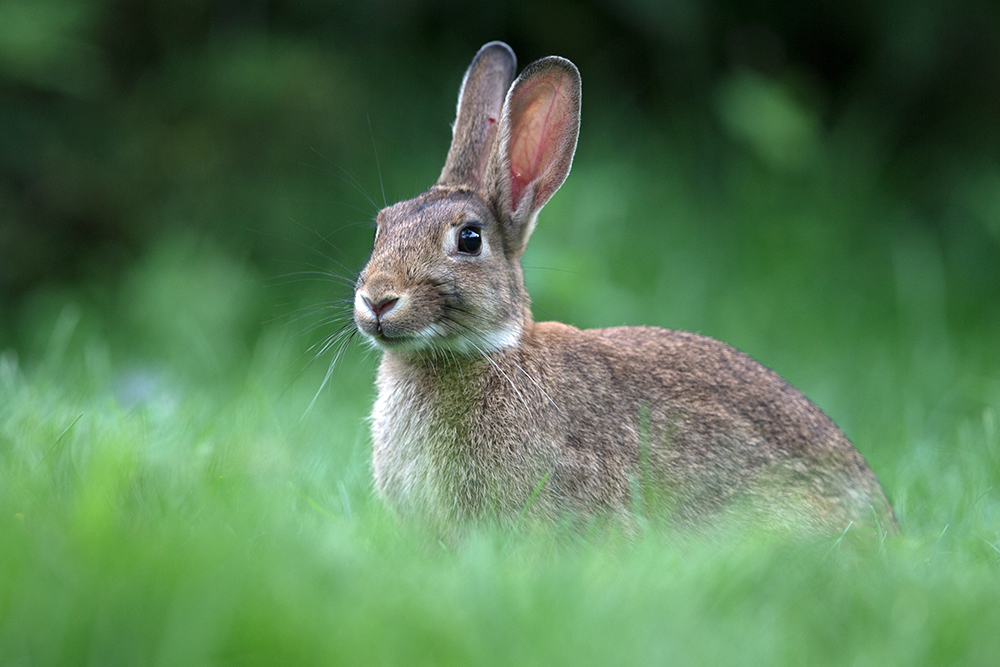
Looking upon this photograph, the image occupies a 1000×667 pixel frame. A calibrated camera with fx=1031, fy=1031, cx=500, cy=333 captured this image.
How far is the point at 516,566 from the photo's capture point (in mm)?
2590

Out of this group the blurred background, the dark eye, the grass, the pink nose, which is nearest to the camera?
the grass

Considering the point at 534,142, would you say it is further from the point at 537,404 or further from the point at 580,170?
the point at 580,170

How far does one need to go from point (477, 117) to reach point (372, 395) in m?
1.74

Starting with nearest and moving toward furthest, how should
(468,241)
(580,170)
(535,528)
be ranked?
1. (535,528)
2. (468,241)
3. (580,170)

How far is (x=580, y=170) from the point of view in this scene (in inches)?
259

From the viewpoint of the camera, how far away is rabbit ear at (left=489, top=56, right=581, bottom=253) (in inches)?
138

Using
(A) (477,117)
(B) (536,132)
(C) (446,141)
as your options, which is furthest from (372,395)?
(C) (446,141)

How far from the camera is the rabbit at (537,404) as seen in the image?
10.6 feet

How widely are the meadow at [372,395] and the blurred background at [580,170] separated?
27 millimetres

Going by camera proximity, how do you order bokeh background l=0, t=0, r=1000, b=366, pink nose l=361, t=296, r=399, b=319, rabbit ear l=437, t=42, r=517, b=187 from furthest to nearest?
bokeh background l=0, t=0, r=1000, b=366 < rabbit ear l=437, t=42, r=517, b=187 < pink nose l=361, t=296, r=399, b=319

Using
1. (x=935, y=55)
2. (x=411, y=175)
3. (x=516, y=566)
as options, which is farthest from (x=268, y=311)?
(x=935, y=55)

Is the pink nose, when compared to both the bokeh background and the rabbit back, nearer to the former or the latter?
the rabbit back

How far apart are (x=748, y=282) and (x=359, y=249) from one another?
238cm

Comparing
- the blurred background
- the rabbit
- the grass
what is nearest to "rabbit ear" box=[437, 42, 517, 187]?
the rabbit
